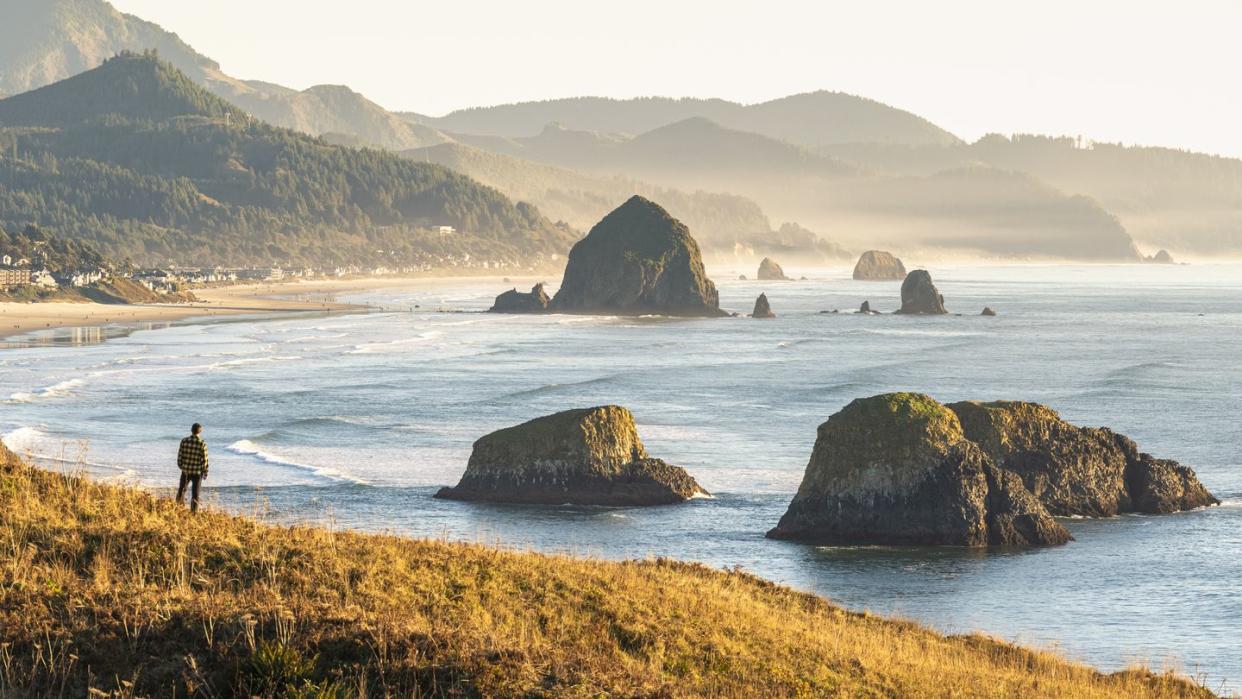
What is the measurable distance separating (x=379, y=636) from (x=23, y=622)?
4341mm

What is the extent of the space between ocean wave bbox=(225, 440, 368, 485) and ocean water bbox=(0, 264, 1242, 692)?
267 mm

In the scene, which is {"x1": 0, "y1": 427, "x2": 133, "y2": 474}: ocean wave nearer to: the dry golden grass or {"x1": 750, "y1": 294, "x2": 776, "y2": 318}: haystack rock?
the dry golden grass

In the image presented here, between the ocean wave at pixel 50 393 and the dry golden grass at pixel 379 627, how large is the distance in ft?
182

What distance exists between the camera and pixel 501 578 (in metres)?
22.2

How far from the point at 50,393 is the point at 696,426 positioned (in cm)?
3608

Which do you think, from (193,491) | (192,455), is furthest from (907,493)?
(193,491)

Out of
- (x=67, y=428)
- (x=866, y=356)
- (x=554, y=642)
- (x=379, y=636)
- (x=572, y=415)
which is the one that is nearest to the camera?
(x=379, y=636)

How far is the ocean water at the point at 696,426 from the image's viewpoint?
3769cm

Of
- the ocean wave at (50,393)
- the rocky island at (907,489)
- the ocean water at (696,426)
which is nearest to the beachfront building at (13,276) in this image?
the ocean water at (696,426)

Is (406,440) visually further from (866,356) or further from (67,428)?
(866,356)

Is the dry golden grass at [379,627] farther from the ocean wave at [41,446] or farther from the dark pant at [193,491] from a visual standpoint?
the ocean wave at [41,446]

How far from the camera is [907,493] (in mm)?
43656

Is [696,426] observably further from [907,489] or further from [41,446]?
[41,446]

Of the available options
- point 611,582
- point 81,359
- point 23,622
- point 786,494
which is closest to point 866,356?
point 81,359
